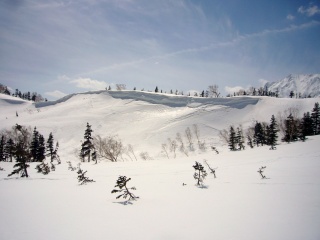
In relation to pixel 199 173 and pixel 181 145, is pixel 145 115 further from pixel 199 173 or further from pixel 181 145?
pixel 199 173

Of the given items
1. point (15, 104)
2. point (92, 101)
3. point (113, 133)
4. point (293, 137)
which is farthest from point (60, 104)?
point (293, 137)

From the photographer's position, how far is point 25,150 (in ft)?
77.9

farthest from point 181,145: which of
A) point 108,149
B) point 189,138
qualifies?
point 108,149

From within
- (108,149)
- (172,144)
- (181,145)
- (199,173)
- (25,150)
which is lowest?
(181,145)

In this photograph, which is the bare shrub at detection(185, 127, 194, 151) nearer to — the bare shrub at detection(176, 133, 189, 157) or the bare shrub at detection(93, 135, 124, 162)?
the bare shrub at detection(176, 133, 189, 157)

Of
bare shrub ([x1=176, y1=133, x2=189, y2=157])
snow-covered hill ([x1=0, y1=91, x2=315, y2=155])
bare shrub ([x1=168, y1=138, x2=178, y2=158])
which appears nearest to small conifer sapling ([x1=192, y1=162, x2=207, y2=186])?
bare shrub ([x1=176, y1=133, x2=189, y2=157])

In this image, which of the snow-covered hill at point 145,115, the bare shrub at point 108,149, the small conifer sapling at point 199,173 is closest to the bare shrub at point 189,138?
the snow-covered hill at point 145,115

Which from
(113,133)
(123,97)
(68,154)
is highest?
(123,97)

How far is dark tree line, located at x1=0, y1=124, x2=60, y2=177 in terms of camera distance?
19.5 metres

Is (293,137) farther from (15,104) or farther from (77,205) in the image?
(15,104)

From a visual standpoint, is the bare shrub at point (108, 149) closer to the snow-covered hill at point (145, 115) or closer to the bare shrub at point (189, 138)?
the snow-covered hill at point (145, 115)

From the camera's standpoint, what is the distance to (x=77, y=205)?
10039 millimetres

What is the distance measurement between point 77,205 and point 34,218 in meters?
2.05

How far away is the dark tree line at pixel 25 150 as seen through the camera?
1948 cm
